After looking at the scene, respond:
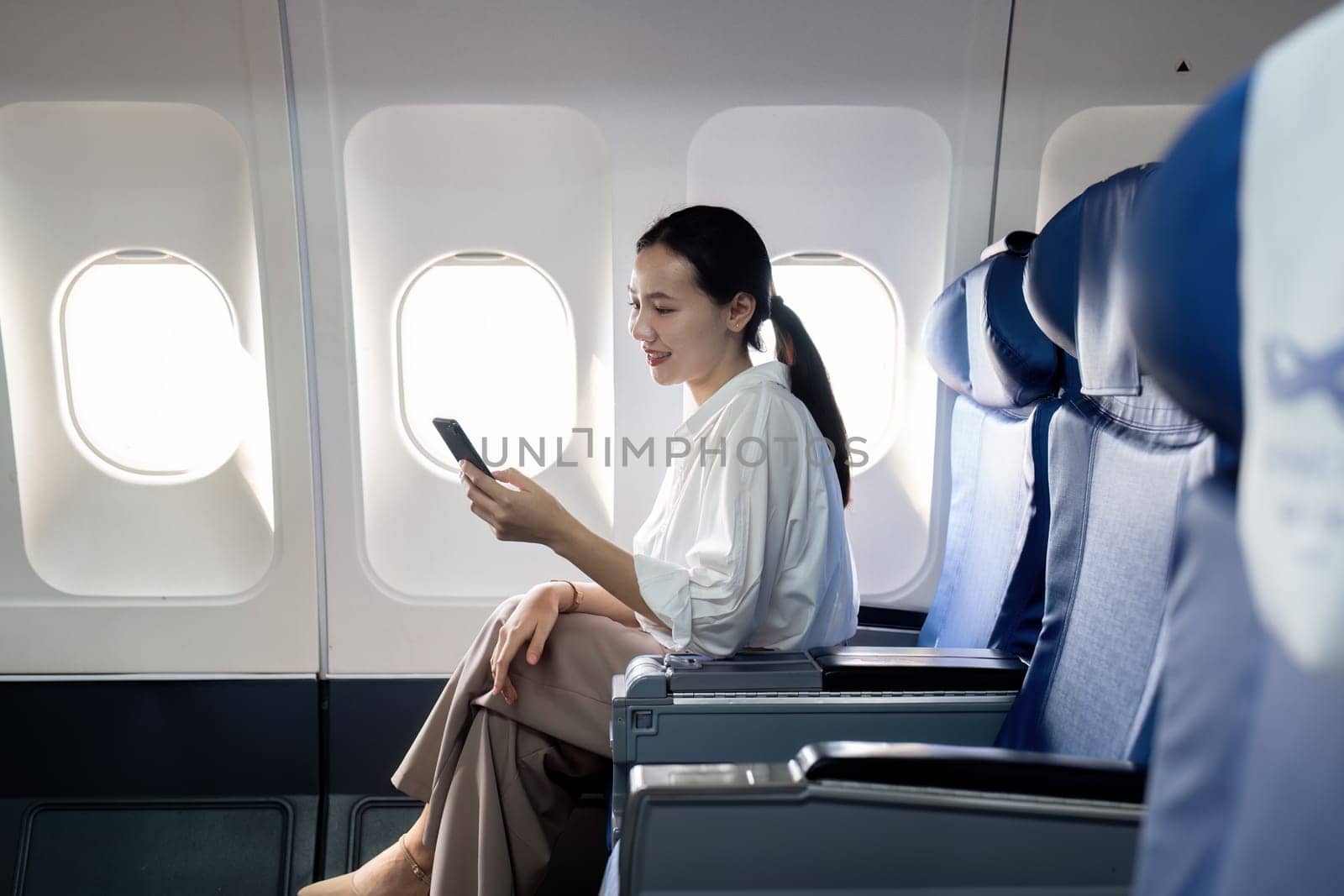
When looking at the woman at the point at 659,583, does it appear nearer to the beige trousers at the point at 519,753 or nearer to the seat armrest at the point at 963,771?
the beige trousers at the point at 519,753

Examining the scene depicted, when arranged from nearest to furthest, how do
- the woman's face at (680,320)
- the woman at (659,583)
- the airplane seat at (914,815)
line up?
the airplane seat at (914,815)
the woman at (659,583)
the woman's face at (680,320)

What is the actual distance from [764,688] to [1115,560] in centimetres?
56

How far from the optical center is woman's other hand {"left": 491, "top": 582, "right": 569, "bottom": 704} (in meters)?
1.71

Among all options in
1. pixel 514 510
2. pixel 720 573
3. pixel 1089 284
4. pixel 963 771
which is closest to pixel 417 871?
pixel 514 510

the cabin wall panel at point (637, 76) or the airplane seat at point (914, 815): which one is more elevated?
the cabin wall panel at point (637, 76)

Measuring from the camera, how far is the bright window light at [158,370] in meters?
2.61

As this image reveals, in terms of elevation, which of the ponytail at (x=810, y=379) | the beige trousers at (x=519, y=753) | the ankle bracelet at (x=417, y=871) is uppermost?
the ponytail at (x=810, y=379)

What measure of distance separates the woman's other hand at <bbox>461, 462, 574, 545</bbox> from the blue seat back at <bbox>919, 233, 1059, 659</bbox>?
0.79 m

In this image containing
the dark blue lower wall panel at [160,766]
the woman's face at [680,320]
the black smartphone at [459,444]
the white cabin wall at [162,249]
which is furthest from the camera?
the dark blue lower wall panel at [160,766]

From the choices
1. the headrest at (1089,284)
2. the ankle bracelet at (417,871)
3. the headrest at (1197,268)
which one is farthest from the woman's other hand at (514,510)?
the headrest at (1197,268)

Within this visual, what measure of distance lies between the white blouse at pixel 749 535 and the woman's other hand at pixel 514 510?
19 centimetres

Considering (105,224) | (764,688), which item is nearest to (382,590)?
(105,224)

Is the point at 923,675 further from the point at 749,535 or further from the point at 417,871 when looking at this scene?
the point at 417,871

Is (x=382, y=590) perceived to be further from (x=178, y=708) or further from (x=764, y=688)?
(x=764, y=688)
